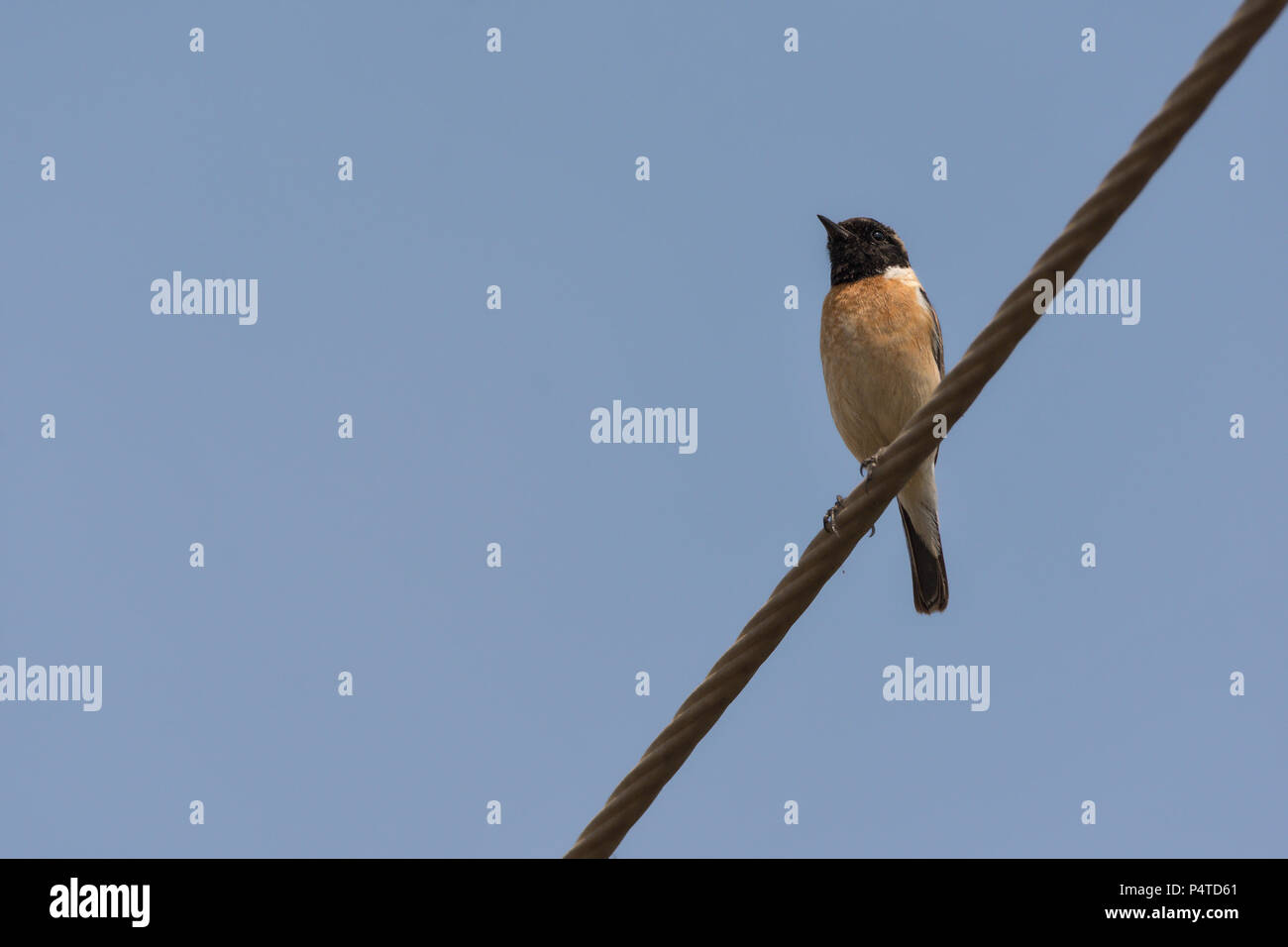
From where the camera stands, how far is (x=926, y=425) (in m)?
3.26

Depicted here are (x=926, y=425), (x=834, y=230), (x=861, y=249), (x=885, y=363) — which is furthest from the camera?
(x=834, y=230)

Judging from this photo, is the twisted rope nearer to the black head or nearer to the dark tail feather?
the dark tail feather

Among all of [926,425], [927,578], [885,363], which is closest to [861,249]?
[885,363]

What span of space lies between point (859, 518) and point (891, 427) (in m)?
3.32

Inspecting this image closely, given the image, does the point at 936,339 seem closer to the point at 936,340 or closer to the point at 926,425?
the point at 936,340

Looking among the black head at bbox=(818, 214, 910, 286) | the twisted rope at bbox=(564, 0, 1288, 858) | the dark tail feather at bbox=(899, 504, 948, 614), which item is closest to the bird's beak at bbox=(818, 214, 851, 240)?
the black head at bbox=(818, 214, 910, 286)

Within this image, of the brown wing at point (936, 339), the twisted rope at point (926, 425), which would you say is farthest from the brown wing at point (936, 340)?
the twisted rope at point (926, 425)

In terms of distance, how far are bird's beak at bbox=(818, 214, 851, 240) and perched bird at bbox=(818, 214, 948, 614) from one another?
1cm

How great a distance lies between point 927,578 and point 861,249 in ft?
6.35

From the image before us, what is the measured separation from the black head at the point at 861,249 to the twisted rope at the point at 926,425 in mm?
4074

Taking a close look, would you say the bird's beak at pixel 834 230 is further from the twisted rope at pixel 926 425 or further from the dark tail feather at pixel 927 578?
the twisted rope at pixel 926 425

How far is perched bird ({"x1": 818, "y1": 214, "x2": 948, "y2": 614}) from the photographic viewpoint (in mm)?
6566
